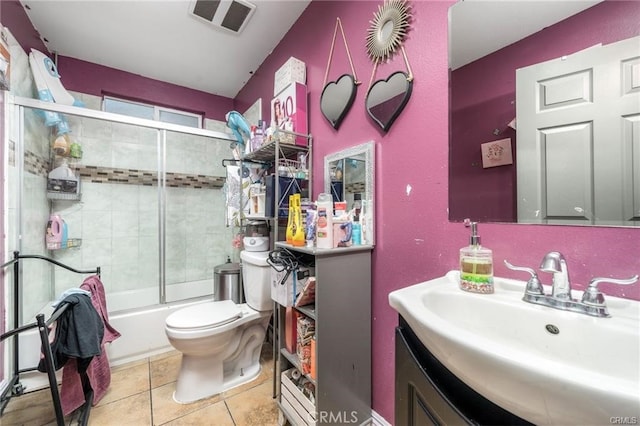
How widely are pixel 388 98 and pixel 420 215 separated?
0.54m

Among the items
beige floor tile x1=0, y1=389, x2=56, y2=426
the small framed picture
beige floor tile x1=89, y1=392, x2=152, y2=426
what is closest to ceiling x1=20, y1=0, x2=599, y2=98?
the small framed picture

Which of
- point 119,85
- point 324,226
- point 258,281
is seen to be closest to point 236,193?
point 258,281

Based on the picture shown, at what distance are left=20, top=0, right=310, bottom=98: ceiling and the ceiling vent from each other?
0.12 feet

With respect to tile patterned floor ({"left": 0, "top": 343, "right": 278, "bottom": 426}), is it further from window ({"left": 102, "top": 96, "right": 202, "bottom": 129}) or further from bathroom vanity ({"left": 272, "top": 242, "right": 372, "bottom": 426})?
window ({"left": 102, "top": 96, "right": 202, "bottom": 129})

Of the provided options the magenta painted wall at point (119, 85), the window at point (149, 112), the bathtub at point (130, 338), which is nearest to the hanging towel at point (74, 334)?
the bathtub at point (130, 338)

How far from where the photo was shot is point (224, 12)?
169cm

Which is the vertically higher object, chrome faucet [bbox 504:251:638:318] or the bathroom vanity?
chrome faucet [bbox 504:251:638:318]

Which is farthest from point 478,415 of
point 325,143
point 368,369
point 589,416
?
point 325,143

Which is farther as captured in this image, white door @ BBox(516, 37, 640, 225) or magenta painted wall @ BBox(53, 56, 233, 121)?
magenta painted wall @ BBox(53, 56, 233, 121)

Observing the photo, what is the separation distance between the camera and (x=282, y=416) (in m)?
1.28

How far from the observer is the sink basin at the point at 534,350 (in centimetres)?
33

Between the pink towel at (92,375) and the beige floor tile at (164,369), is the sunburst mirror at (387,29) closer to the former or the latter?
the pink towel at (92,375)

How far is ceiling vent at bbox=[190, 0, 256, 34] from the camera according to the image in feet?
5.29

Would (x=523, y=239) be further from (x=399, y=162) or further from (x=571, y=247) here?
(x=399, y=162)
